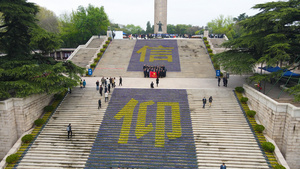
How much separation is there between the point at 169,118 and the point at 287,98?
12.7 meters

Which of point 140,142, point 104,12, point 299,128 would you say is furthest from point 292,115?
point 104,12

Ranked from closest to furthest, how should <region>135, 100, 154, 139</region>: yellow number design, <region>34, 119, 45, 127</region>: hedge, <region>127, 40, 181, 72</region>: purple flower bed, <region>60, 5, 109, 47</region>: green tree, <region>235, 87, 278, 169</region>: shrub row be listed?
<region>235, 87, 278, 169</region>: shrub row → <region>135, 100, 154, 139</region>: yellow number design → <region>34, 119, 45, 127</region>: hedge → <region>127, 40, 181, 72</region>: purple flower bed → <region>60, 5, 109, 47</region>: green tree

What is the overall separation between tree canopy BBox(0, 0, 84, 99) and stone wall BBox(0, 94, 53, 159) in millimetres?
1097

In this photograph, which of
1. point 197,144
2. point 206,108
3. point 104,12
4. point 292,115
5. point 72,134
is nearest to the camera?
point 292,115

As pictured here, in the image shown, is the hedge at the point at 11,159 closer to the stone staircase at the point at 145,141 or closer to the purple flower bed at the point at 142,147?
the stone staircase at the point at 145,141

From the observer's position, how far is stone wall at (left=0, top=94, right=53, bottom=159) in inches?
854

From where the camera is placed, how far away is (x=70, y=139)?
72.9 ft

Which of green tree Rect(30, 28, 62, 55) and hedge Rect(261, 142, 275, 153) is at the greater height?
green tree Rect(30, 28, 62, 55)

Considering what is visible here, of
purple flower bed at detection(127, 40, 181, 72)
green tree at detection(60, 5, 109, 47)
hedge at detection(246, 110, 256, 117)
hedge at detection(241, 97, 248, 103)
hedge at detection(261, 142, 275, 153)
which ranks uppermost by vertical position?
green tree at detection(60, 5, 109, 47)

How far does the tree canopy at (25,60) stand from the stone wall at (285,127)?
20523 millimetres

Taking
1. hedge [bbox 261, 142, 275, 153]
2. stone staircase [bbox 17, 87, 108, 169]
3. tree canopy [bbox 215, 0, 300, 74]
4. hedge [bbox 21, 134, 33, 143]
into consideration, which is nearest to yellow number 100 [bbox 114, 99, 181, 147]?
stone staircase [bbox 17, 87, 108, 169]

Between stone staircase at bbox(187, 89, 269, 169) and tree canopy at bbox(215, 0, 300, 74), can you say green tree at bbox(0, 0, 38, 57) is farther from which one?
tree canopy at bbox(215, 0, 300, 74)

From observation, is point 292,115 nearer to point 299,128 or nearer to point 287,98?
point 299,128

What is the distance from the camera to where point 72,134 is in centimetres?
2277
